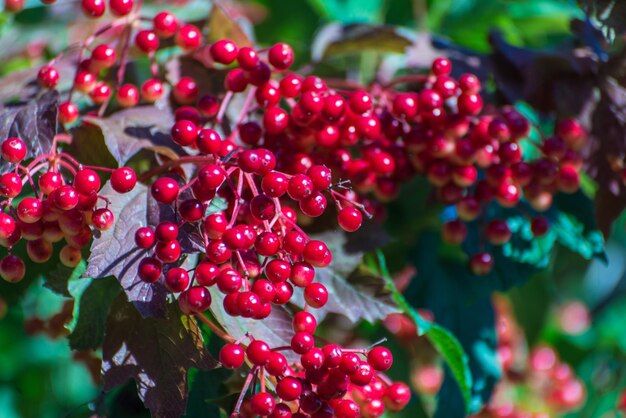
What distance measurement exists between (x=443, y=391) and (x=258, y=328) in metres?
0.34

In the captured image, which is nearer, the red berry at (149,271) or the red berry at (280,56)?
the red berry at (149,271)

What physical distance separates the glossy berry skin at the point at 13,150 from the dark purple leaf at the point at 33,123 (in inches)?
0.7

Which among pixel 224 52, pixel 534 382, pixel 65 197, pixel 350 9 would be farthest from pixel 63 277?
pixel 534 382

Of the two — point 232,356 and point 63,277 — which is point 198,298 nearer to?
point 232,356

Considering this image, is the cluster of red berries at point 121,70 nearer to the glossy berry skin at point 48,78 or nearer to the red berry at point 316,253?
the glossy berry skin at point 48,78

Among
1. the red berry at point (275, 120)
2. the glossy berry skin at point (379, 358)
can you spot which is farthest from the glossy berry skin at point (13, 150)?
the glossy berry skin at point (379, 358)

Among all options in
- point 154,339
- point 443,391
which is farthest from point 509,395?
point 154,339

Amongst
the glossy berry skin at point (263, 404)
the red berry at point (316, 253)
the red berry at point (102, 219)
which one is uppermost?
the red berry at point (102, 219)

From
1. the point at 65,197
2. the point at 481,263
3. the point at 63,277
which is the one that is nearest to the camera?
the point at 65,197

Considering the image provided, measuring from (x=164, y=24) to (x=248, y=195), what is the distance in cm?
21

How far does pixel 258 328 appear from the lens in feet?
2.10

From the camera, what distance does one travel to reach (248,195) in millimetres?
621

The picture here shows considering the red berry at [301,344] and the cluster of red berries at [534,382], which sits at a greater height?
the red berry at [301,344]

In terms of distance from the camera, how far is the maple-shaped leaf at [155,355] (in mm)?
588
